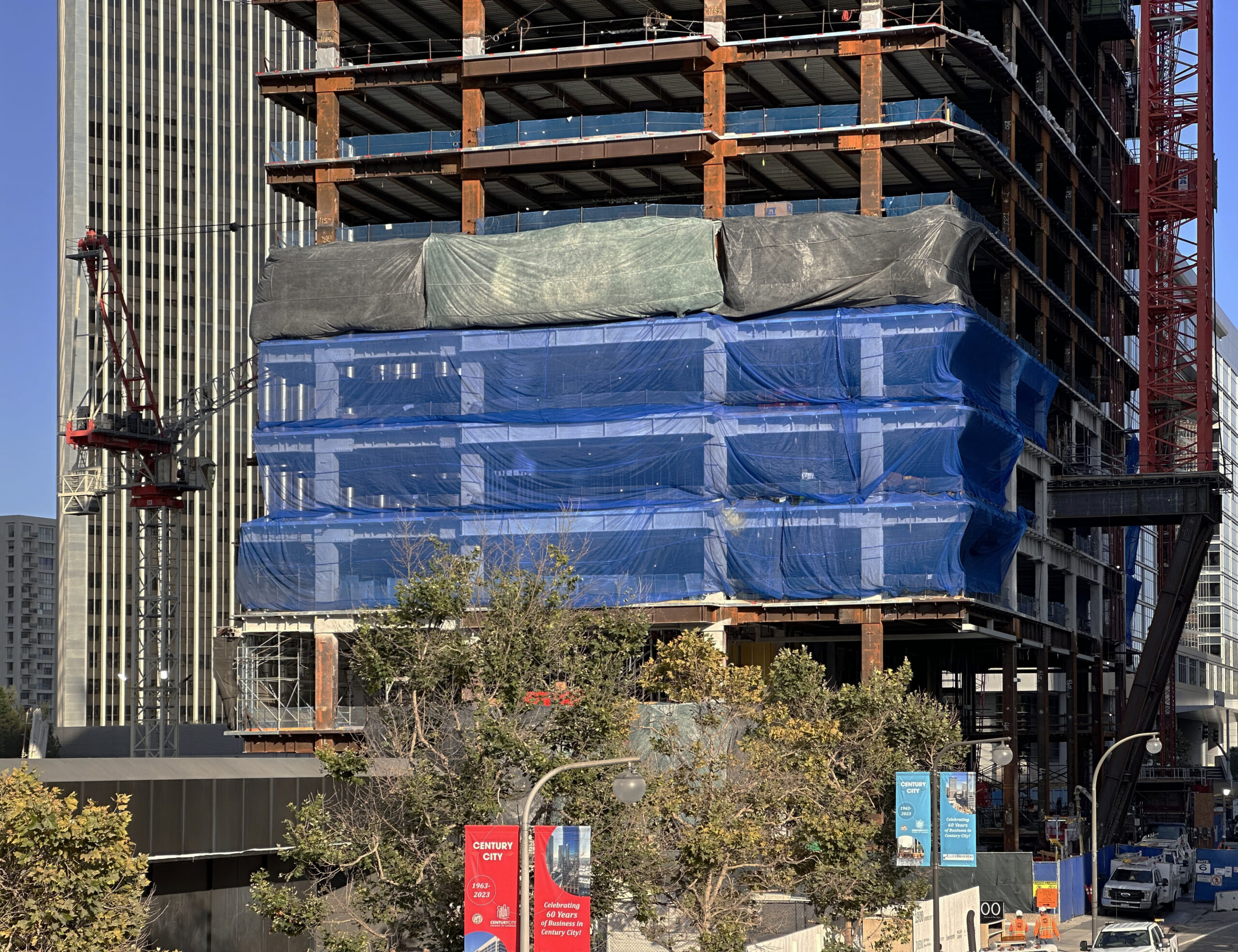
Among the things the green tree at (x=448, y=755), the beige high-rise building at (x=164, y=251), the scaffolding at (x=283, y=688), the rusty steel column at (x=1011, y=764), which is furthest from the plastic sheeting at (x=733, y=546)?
the beige high-rise building at (x=164, y=251)

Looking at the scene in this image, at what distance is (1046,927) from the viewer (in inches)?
2456

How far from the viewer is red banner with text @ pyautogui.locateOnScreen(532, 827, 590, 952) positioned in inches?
1227

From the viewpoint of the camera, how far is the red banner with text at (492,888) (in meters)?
31.7

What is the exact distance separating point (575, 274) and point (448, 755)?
135ft

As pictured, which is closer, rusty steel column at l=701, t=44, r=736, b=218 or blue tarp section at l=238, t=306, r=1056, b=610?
blue tarp section at l=238, t=306, r=1056, b=610

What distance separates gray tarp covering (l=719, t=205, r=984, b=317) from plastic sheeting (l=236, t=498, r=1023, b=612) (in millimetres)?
9147

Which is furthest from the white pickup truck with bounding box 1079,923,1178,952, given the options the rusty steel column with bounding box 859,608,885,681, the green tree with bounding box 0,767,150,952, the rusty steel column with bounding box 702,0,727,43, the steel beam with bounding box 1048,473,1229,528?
the rusty steel column with bounding box 702,0,727,43

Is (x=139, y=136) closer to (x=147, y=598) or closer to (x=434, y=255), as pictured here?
(x=147, y=598)

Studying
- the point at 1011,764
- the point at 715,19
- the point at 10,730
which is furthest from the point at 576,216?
the point at 10,730

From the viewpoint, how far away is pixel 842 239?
7644 centimetres

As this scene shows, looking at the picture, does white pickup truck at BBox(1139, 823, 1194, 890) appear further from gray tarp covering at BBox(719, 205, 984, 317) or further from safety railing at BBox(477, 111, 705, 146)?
safety railing at BBox(477, 111, 705, 146)

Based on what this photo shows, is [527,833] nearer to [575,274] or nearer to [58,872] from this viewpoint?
[58,872]

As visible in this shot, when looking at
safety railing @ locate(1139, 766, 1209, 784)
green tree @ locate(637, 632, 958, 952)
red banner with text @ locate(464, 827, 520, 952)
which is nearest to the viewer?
red banner with text @ locate(464, 827, 520, 952)

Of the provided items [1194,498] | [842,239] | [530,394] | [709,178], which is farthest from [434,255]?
[1194,498]
